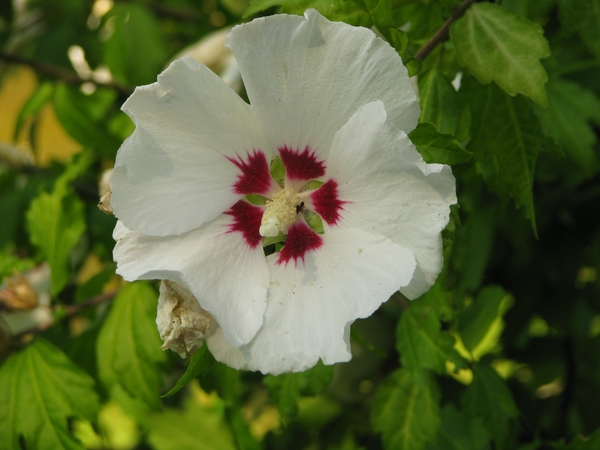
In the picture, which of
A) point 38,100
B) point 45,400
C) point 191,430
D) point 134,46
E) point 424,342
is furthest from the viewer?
point 134,46

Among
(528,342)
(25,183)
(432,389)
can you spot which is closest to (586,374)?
(528,342)

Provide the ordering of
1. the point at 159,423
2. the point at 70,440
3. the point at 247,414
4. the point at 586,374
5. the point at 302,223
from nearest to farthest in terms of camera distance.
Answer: the point at 302,223 → the point at 70,440 → the point at 159,423 → the point at 586,374 → the point at 247,414

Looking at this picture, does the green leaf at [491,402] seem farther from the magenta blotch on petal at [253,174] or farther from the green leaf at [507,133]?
the magenta blotch on petal at [253,174]

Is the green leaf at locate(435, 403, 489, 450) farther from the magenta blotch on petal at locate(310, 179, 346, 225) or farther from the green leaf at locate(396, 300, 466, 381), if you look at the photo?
the magenta blotch on petal at locate(310, 179, 346, 225)

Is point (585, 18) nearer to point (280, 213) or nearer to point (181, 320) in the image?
point (280, 213)

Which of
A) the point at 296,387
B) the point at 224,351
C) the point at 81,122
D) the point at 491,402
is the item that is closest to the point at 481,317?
the point at 491,402

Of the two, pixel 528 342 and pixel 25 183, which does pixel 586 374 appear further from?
pixel 25 183
